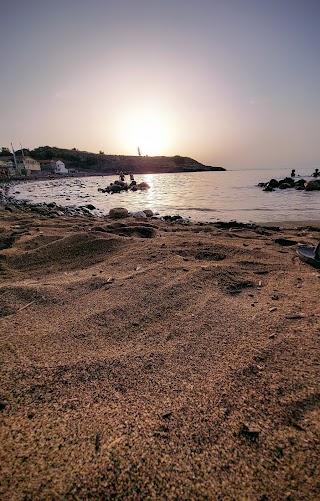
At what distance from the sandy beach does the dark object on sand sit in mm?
456

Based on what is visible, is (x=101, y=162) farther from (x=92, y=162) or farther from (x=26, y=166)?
(x=26, y=166)

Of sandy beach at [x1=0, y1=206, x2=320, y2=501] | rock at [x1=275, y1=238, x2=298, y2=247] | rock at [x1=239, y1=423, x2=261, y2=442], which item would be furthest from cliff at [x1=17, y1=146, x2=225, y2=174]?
rock at [x1=239, y1=423, x2=261, y2=442]

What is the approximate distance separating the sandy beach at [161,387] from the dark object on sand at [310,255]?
456mm

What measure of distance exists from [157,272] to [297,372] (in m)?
1.69

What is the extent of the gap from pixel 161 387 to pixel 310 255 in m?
2.83

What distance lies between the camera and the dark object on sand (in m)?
3.01

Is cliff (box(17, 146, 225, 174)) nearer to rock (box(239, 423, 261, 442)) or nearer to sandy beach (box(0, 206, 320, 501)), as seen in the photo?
sandy beach (box(0, 206, 320, 501))

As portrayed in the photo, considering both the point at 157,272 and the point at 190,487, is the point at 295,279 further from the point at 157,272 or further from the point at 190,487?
the point at 190,487

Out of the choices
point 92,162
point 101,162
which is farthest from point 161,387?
point 92,162

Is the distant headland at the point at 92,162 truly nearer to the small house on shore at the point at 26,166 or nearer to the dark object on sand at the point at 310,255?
the small house on shore at the point at 26,166

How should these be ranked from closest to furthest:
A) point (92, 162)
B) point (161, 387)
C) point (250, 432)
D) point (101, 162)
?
point (250, 432) → point (161, 387) → point (101, 162) → point (92, 162)

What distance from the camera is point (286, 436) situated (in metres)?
1.00

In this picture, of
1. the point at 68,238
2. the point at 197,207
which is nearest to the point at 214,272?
the point at 68,238

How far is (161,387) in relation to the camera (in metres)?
1.27
